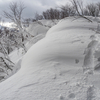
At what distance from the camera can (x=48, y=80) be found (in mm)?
1148

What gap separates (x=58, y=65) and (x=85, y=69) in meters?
0.39

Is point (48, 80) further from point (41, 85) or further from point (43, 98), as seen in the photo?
point (43, 98)

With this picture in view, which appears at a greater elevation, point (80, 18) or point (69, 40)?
point (80, 18)

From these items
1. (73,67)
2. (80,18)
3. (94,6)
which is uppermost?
(94,6)

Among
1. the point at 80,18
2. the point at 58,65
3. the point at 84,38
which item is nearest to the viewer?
the point at 58,65

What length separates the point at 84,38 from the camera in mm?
1893

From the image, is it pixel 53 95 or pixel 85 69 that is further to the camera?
pixel 85 69

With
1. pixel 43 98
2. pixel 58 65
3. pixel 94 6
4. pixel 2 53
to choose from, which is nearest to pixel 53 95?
pixel 43 98

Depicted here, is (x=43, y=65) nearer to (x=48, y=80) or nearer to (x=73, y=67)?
(x=48, y=80)

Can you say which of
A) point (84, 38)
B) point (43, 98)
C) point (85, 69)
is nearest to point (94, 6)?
point (84, 38)

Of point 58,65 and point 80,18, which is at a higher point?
point 80,18

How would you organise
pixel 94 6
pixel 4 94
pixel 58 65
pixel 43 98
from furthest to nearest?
pixel 94 6 → pixel 58 65 → pixel 4 94 → pixel 43 98

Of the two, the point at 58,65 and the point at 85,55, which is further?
the point at 85,55

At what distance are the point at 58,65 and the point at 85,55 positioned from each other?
0.50 m
